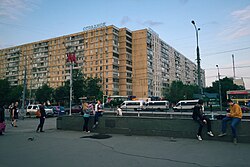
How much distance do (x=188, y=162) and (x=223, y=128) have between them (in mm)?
3439

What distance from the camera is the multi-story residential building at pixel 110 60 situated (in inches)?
2825

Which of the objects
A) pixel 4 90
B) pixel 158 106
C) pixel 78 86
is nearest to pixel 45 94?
pixel 4 90

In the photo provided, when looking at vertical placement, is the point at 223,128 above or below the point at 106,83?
below

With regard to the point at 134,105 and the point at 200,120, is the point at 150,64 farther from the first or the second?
the point at 200,120

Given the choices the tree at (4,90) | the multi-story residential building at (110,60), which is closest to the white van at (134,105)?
the multi-story residential building at (110,60)

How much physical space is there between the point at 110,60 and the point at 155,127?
205 feet

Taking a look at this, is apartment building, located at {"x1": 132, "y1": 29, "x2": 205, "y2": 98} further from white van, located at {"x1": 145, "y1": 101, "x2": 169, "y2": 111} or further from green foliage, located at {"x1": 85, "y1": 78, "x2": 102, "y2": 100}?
white van, located at {"x1": 145, "y1": 101, "x2": 169, "y2": 111}

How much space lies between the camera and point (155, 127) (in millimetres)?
9594

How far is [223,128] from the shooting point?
7.84 m

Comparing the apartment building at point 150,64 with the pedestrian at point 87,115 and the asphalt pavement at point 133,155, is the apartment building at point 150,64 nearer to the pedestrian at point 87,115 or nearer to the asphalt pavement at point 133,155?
the pedestrian at point 87,115

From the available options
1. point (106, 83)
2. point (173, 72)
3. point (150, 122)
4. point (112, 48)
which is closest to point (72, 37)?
point (112, 48)

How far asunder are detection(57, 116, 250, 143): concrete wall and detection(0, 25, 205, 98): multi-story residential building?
5806cm

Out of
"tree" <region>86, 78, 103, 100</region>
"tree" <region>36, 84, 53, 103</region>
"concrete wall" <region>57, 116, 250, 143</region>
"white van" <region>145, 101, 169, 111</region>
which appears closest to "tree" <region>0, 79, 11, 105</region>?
"tree" <region>36, 84, 53, 103</region>

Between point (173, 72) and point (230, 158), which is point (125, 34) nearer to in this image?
point (173, 72)
